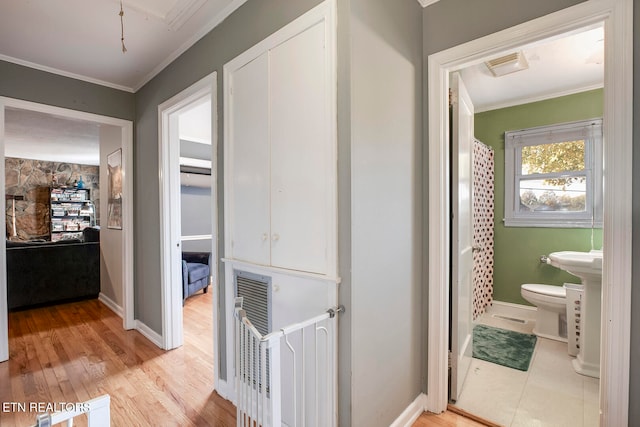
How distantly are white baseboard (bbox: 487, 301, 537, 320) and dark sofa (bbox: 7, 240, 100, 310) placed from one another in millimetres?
5242

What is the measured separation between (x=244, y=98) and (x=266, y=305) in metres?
1.21

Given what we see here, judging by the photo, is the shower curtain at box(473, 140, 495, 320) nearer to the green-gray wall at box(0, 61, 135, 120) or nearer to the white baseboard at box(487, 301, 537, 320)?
the white baseboard at box(487, 301, 537, 320)

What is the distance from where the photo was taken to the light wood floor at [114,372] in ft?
6.12

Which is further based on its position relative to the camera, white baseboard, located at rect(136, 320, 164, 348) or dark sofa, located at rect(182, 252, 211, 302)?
dark sofa, located at rect(182, 252, 211, 302)

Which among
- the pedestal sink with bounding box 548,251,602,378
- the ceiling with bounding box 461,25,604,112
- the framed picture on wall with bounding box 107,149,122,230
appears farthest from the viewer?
the framed picture on wall with bounding box 107,149,122,230

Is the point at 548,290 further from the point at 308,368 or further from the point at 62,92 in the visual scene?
the point at 62,92

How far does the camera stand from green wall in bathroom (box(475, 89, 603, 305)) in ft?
10.1

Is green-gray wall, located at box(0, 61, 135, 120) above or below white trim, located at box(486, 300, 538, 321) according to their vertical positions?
above

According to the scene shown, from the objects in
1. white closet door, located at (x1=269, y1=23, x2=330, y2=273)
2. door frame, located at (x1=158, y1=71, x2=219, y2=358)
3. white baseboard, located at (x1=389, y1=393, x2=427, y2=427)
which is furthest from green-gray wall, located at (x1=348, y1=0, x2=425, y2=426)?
door frame, located at (x1=158, y1=71, x2=219, y2=358)

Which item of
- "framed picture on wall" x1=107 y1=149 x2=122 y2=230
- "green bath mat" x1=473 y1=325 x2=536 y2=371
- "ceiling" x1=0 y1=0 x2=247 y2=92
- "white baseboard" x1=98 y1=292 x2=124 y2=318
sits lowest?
"green bath mat" x1=473 y1=325 x2=536 y2=371

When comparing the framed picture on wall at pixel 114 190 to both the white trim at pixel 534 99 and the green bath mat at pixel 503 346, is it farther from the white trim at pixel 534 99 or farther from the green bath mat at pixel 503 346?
the white trim at pixel 534 99

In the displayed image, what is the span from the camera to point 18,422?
5.82ft

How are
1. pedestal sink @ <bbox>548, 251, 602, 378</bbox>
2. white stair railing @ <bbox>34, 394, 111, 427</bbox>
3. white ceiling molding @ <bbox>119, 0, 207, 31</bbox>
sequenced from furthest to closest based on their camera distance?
pedestal sink @ <bbox>548, 251, 602, 378</bbox> < white ceiling molding @ <bbox>119, 0, 207, 31</bbox> < white stair railing @ <bbox>34, 394, 111, 427</bbox>

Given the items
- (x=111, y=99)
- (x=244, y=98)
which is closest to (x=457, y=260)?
(x=244, y=98)
